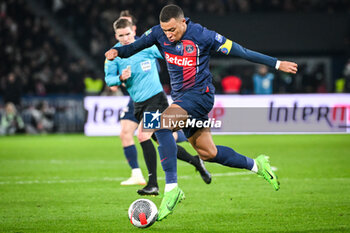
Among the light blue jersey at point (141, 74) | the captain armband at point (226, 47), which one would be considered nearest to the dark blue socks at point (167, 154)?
the captain armband at point (226, 47)

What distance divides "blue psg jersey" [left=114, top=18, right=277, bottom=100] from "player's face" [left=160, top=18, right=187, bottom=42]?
0.25 feet

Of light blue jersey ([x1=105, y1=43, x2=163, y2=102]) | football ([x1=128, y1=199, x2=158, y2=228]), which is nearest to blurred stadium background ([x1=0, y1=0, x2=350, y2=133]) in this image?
light blue jersey ([x1=105, y1=43, x2=163, y2=102])

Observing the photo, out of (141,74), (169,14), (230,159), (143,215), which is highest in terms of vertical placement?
(169,14)

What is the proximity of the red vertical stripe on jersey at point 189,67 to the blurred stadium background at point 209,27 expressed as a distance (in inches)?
684

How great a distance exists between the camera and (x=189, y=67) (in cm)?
628

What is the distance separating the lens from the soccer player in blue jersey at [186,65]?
6079 mm

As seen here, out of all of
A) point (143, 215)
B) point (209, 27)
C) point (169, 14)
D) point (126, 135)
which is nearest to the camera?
point (143, 215)

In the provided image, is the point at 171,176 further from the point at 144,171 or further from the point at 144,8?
the point at 144,8

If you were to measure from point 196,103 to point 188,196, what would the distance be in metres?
1.73

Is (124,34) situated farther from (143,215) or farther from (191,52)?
(143,215)

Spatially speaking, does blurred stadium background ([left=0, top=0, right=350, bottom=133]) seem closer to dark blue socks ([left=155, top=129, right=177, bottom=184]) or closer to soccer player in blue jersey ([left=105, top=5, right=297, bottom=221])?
soccer player in blue jersey ([left=105, top=5, right=297, bottom=221])

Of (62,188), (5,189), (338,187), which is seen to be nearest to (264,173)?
(338,187)

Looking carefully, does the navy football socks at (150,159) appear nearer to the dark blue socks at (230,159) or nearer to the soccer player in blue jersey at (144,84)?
the soccer player in blue jersey at (144,84)

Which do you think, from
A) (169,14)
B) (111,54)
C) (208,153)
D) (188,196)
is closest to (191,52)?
(169,14)
